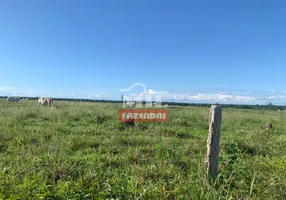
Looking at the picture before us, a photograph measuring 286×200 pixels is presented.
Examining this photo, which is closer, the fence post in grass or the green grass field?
the green grass field

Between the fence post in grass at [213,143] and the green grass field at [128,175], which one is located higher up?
the fence post in grass at [213,143]

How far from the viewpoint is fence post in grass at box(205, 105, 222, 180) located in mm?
3129

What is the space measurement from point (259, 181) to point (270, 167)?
438 mm

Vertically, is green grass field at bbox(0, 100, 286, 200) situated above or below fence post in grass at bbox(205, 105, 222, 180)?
below

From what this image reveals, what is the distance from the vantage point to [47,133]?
711 centimetres

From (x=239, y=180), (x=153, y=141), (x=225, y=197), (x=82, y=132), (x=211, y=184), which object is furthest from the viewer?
(x=82, y=132)

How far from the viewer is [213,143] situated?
3166 mm

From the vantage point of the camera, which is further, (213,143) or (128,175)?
(128,175)

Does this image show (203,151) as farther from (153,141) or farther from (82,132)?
(82,132)

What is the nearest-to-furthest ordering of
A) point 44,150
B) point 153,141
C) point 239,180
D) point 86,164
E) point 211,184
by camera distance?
point 211,184 → point 239,180 → point 86,164 → point 44,150 → point 153,141

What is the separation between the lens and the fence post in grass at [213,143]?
3129 millimetres

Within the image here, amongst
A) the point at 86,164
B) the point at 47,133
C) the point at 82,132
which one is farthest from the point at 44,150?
the point at 82,132

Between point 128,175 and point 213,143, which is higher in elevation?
point 213,143

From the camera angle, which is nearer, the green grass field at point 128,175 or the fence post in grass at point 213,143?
the green grass field at point 128,175
